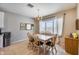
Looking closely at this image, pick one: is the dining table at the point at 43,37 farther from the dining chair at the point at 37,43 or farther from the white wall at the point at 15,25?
the white wall at the point at 15,25

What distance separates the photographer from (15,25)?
79.2 inches

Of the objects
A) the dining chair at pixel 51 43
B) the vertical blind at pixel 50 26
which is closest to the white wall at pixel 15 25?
the vertical blind at pixel 50 26

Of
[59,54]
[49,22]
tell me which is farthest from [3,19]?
[59,54]

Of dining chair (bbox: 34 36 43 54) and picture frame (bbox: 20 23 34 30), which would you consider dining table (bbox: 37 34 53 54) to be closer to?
dining chair (bbox: 34 36 43 54)

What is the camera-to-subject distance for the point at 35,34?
206 cm

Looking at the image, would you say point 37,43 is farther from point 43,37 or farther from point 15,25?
point 15,25

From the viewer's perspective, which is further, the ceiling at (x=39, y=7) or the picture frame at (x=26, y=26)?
the picture frame at (x=26, y=26)

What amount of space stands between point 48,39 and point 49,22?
0.37 m

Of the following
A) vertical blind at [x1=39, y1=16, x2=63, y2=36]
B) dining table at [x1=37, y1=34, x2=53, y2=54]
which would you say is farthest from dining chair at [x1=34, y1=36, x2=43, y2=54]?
vertical blind at [x1=39, y1=16, x2=63, y2=36]

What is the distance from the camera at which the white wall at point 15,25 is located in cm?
196

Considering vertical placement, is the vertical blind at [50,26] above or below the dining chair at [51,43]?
above

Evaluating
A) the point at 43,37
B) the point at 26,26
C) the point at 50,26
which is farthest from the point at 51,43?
the point at 26,26

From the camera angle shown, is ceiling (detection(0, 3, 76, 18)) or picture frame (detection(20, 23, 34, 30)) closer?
ceiling (detection(0, 3, 76, 18))

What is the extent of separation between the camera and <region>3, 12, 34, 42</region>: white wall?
1.96 metres
